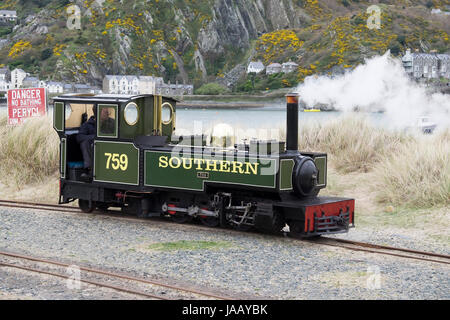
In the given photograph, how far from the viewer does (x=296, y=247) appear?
980cm

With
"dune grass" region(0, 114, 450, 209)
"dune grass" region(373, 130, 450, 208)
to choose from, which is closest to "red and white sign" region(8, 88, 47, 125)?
"dune grass" region(0, 114, 450, 209)

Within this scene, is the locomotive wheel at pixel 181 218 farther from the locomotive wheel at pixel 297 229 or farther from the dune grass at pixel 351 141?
the dune grass at pixel 351 141

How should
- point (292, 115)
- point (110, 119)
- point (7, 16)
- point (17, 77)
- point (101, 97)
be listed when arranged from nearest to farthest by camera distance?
1. point (292, 115)
2. point (110, 119)
3. point (101, 97)
4. point (17, 77)
5. point (7, 16)

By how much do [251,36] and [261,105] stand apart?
298 feet

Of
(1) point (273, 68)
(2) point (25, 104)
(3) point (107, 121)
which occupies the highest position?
(1) point (273, 68)

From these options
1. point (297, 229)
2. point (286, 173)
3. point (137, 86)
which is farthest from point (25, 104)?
point (137, 86)

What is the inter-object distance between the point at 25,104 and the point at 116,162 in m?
9.14

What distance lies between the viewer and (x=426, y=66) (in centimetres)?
7350

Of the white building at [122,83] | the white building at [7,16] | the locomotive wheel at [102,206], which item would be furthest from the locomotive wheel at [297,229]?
the white building at [7,16]

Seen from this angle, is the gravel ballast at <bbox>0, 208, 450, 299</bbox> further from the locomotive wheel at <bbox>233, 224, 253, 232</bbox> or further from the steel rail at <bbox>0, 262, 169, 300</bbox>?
the steel rail at <bbox>0, 262, 169, 300</bbox>

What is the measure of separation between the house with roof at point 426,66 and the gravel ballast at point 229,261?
6360 cm

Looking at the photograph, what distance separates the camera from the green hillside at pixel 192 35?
3760 inches

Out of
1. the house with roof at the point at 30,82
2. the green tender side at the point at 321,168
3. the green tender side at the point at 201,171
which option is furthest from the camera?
the house with roof at the point at 30,82

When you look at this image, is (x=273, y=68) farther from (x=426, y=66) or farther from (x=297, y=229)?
(x=297, y=229)
